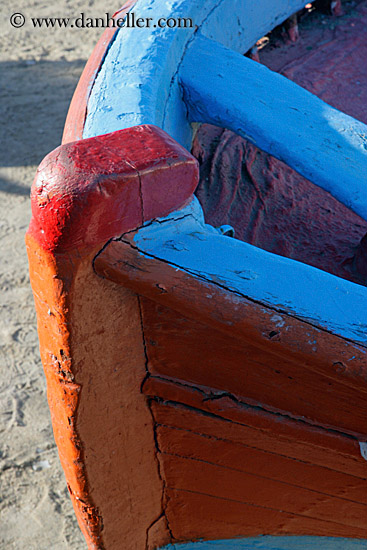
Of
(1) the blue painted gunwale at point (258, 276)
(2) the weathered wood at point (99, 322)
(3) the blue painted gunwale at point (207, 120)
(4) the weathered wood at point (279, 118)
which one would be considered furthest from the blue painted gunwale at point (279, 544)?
(4) the weathered wood at point (279, 118)

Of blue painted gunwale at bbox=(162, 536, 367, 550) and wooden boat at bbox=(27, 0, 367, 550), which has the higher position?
wooden boat at bbox=(27, 0, 367, 550)

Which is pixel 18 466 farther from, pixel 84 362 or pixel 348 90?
pixel 348 90

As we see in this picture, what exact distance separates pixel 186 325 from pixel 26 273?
2.21 metres

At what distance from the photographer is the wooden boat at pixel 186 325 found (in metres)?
1.00

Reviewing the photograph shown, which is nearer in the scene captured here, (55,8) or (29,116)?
(29,116)

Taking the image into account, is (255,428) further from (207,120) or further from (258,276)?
(207,120)

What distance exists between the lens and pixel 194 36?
5.31 feet

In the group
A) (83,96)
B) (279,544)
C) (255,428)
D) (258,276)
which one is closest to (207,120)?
(83,96)

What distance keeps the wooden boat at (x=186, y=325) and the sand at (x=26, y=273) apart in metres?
0.86

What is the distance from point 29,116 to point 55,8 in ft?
5.96

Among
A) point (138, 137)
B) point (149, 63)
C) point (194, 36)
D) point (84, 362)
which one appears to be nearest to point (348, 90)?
point (194, 36)

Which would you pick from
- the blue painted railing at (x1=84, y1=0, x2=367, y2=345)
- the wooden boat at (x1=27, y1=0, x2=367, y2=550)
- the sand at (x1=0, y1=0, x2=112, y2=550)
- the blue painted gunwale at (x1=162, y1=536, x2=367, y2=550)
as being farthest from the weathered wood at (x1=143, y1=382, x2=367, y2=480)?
the sand at (x1=0, y1=0, x2=112, y2=550)

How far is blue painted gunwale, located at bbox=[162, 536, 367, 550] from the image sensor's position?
1.35 m

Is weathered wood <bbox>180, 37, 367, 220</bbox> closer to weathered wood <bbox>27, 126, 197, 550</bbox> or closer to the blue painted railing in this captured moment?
the blue painted railing
